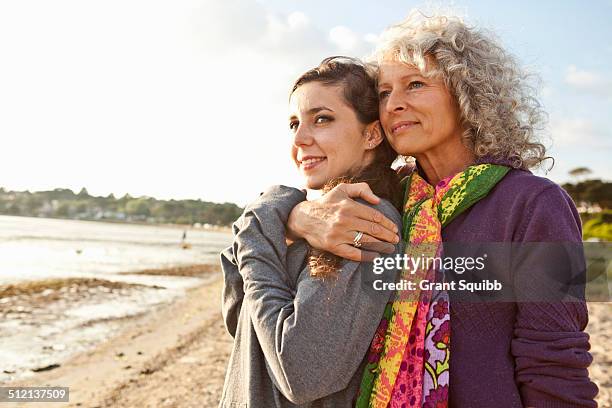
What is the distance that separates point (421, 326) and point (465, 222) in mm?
484

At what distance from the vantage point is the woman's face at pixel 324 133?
2.62 meters

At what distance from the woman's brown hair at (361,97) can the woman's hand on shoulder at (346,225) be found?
0.27 metres

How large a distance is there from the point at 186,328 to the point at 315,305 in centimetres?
1044

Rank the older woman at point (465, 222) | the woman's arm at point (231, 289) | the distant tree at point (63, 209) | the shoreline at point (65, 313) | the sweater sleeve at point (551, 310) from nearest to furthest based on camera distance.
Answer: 1. the sweater sleeve at point (551, 310)
2. the older woman at point (465, 222)
3. the woman's arm at point (231, 289)
4. the shoreline at point (65, 313)
5. the distant tree at point (63, 209)

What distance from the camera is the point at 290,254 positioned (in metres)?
2.33

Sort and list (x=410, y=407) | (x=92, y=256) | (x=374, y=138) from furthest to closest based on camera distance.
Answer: (x=92, y=256)
(x=374, y=138)
(x=410, y=407)

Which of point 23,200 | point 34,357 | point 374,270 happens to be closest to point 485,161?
point 374,270

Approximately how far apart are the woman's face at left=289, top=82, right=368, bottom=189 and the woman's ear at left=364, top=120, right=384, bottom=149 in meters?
0.07

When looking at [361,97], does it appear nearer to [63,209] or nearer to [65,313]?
[65,313]

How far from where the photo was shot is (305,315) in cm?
193

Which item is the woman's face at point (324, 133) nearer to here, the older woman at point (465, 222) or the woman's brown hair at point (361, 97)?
the woman's brown hair at point (361, 97)

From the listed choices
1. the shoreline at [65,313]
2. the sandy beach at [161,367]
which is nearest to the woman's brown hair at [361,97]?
the sandy beach at [161,367]

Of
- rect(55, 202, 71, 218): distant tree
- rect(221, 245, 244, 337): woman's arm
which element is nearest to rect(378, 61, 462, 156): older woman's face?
rect(221, 245, 244, 337): woman's arm

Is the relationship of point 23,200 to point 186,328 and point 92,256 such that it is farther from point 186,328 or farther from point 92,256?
point 186,328
